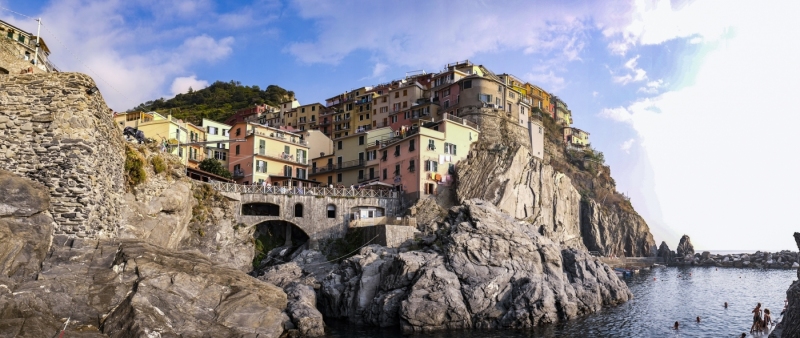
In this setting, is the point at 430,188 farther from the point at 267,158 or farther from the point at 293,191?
the point at 267,158

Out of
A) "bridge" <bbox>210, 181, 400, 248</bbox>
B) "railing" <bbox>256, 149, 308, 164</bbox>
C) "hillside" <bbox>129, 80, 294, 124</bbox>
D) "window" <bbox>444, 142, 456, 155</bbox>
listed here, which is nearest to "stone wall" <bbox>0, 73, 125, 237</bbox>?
Answer: "bridge" <bbox>210, 181, 400, 248</bbox>

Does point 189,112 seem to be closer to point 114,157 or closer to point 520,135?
point 520,135

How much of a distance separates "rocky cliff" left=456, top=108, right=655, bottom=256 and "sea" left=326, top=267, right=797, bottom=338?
1381 cm

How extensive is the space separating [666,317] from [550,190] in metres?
31.9

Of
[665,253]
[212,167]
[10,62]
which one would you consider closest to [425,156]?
[212,167]

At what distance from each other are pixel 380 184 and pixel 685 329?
36373mm

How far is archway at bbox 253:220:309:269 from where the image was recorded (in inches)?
2111

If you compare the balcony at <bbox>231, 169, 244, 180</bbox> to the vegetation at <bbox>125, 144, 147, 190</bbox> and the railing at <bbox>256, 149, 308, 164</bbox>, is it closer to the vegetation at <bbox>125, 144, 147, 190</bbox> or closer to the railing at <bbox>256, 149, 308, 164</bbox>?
the railing at <bbox>256, 149, 308, 164</bbox>

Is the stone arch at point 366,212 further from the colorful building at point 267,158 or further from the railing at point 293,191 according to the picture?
the colorful building at point 267,158

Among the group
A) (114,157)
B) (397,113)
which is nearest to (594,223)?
(397,113)

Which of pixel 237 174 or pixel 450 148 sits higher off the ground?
pixel 450 148

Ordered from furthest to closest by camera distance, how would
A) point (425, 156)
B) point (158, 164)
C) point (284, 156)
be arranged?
1. point (284, 156)
2. point (425, 156)
3. point (158, 164)

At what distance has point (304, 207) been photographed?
5644 centimetres

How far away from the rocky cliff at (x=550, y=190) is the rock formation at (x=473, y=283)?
1652 centimetres
